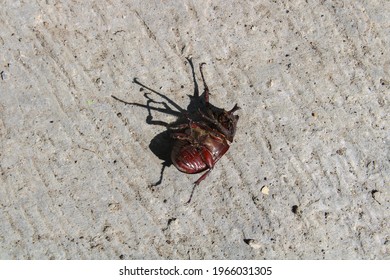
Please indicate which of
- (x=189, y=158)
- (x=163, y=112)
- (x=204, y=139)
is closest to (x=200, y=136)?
(x=204, y=139)

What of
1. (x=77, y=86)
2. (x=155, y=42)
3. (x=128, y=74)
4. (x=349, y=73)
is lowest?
(x=77, y=86)

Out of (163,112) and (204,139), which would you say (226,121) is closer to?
(204,139)

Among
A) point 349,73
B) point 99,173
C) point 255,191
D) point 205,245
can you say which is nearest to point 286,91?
point 349,73

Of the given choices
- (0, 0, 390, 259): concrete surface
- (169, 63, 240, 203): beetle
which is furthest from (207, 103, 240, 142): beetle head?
(0, 0, 390, 259): concrete surface

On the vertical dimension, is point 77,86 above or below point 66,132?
above

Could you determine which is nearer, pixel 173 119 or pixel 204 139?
pixel 204 139

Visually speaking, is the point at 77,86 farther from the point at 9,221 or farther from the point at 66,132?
the point at 9,221

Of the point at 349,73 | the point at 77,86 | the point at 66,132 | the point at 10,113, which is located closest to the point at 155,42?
the point at 77,86
